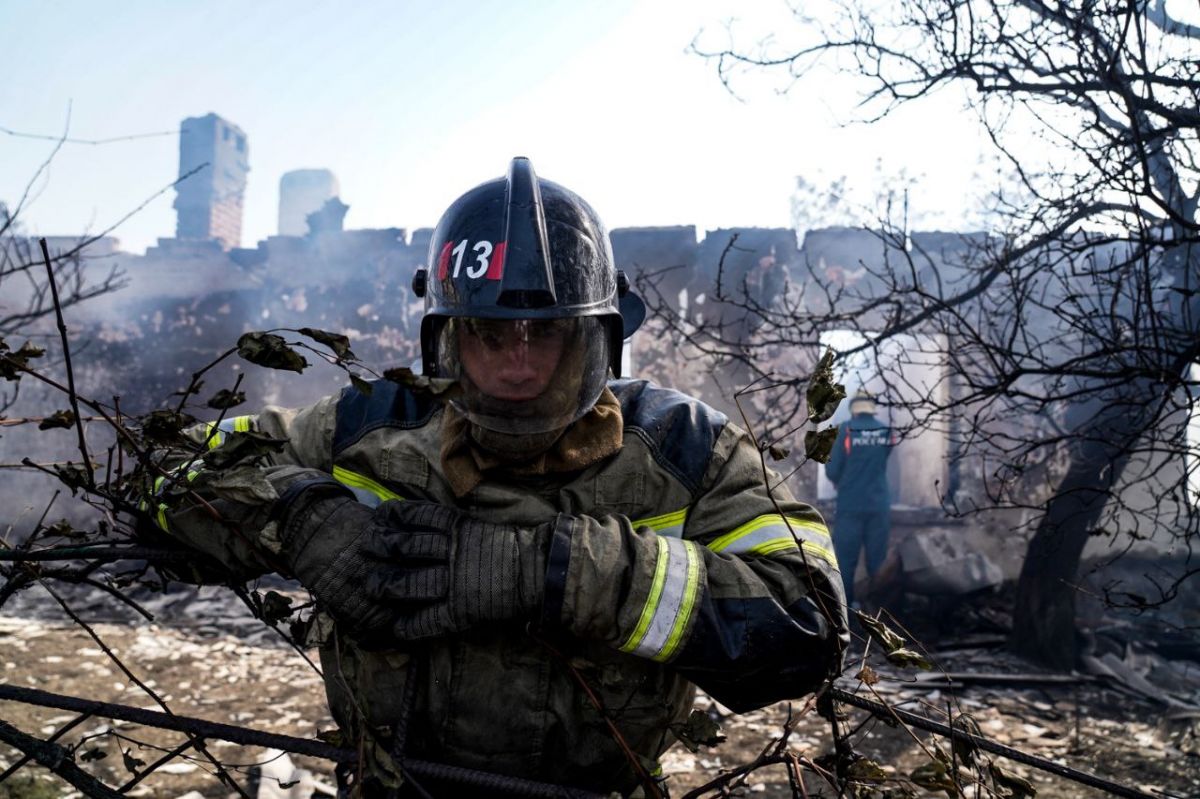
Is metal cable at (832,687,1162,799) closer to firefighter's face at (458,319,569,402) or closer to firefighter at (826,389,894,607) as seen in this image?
firefighter's face at (458,319,569,402)

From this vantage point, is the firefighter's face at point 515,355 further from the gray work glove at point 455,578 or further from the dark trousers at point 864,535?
the dark trousers at point 864,535

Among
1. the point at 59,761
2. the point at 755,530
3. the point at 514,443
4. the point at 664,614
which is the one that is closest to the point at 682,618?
the point at 664,614

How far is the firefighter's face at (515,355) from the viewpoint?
1689 mm

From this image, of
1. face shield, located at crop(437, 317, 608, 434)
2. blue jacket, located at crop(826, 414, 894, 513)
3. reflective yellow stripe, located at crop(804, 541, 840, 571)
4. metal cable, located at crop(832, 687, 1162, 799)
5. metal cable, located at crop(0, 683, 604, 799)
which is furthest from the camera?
blue jacket, located at crop(826, 414, 894, 513)

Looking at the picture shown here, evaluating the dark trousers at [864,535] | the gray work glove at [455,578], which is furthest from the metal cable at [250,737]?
the dark trousers at [864,535]

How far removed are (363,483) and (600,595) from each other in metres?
0.66

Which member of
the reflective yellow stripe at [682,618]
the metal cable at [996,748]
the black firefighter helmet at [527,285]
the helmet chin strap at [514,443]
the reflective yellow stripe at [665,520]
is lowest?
the metal cable at [996,748]

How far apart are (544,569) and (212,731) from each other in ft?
1.92

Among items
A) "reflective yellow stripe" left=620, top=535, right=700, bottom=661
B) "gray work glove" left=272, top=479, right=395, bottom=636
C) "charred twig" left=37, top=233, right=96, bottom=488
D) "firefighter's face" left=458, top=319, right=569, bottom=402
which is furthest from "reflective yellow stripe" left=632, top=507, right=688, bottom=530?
"charred twig" left=37, top=233, right=96, bottom=488

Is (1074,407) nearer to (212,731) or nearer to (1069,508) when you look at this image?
(1069,508)

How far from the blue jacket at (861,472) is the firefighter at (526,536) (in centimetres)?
634

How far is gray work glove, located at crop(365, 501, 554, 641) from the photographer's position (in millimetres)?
1403

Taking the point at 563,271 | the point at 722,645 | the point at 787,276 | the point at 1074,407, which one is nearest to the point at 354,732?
the point at 722,645

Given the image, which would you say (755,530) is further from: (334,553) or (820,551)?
(334,553)
